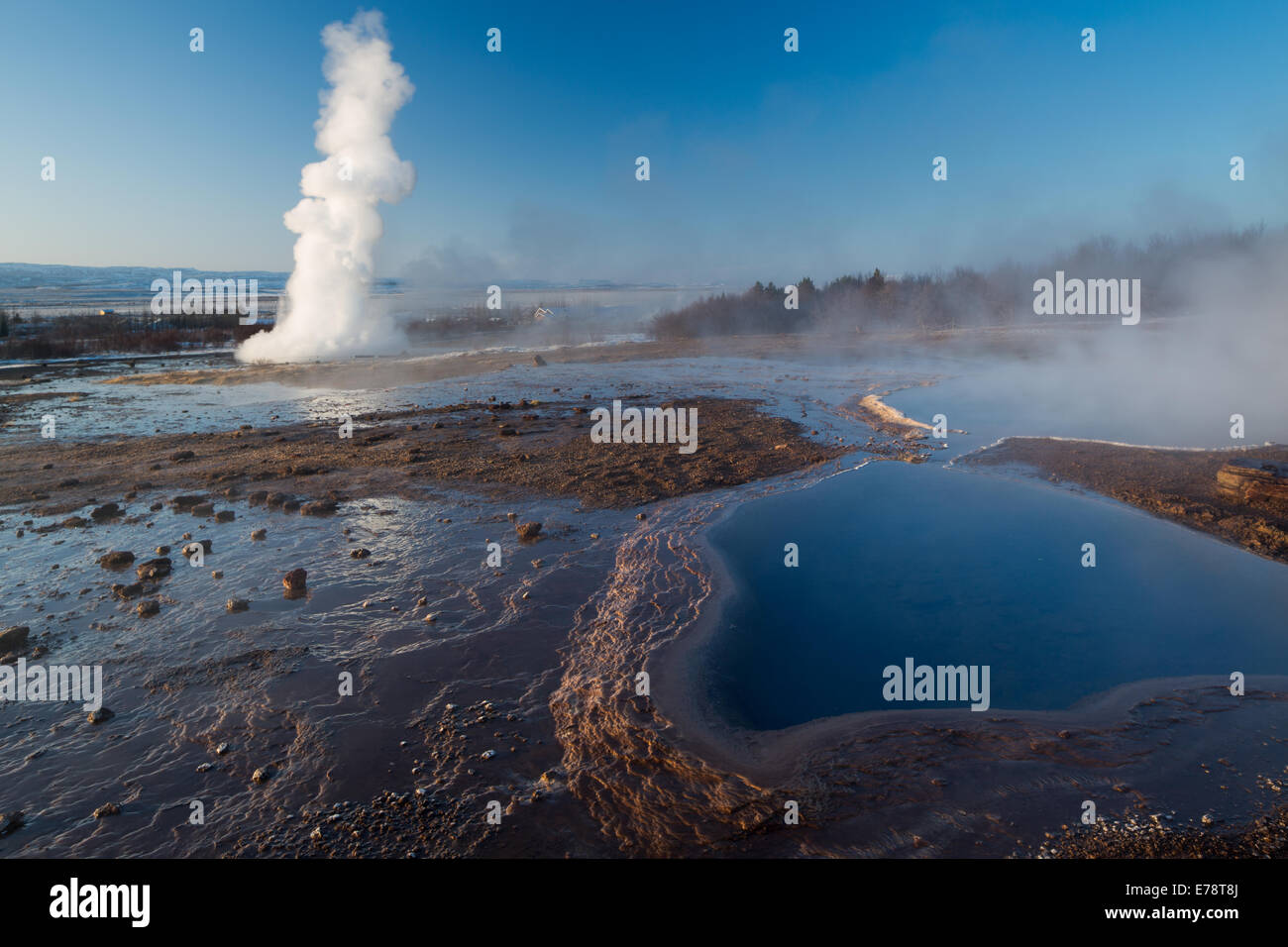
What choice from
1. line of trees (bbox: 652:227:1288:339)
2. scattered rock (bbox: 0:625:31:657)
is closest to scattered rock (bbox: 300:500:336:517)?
scattered rock (bbox: 0:625:31:657)

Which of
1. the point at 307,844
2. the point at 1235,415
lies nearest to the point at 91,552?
the point at 307,844

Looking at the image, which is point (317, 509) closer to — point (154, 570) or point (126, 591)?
point (154, 570)

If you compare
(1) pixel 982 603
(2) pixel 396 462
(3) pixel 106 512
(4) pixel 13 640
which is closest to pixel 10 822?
(4) pixel 13 640

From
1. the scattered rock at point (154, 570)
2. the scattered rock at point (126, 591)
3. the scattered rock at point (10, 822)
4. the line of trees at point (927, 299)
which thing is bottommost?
the scattered rock at point (10, 822)

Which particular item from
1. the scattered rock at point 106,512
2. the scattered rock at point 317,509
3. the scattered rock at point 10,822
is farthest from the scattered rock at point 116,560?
the scattered rock at point 10,822

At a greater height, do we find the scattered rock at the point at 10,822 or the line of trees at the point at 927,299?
the line of trees at the point at 927,299

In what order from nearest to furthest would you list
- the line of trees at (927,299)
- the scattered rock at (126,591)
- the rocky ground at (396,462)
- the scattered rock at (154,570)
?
the scattered rock at (126,591)
the scattered rock at (154,570)
the rocky ground at (396,462)
the line of trees at (927,299)

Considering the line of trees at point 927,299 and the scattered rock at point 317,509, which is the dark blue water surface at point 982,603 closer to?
the scattered rock at point 317,509

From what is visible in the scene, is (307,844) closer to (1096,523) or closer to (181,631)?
(181,631)

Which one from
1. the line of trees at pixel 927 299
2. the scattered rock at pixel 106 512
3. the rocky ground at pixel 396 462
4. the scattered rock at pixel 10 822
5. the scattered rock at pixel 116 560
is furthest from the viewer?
the line of trees at pixel 927 299
